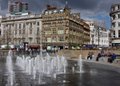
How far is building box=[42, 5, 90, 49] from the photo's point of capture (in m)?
113

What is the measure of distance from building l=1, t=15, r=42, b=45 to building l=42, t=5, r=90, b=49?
4.02 metres

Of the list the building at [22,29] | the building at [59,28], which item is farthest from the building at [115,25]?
the building at [22,29]

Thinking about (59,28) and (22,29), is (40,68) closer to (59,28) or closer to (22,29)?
(59,28)

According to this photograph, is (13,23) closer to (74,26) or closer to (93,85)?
(74,26)

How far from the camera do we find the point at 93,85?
22.9m

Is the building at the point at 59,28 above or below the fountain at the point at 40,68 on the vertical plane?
above

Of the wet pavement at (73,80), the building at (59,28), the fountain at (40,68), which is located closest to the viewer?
the wet pavement at (73,80)

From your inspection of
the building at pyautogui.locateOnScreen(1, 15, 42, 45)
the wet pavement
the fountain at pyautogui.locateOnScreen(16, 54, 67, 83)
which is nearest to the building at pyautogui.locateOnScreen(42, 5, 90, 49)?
the building at pyautogui.locateOnScreen(1, 15, 42, 45)

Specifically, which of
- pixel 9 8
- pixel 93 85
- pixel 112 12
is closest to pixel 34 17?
pixel 112 12

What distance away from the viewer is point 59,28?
377ft

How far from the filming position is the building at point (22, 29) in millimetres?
122262

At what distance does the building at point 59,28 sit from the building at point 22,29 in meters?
4.02

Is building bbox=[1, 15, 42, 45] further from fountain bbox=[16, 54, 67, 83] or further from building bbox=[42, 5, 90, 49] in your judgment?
fountain bbox=[16, 54, 67, 83]

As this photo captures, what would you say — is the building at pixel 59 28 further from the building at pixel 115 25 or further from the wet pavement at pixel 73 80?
the wet pavement at pixel 73 80
